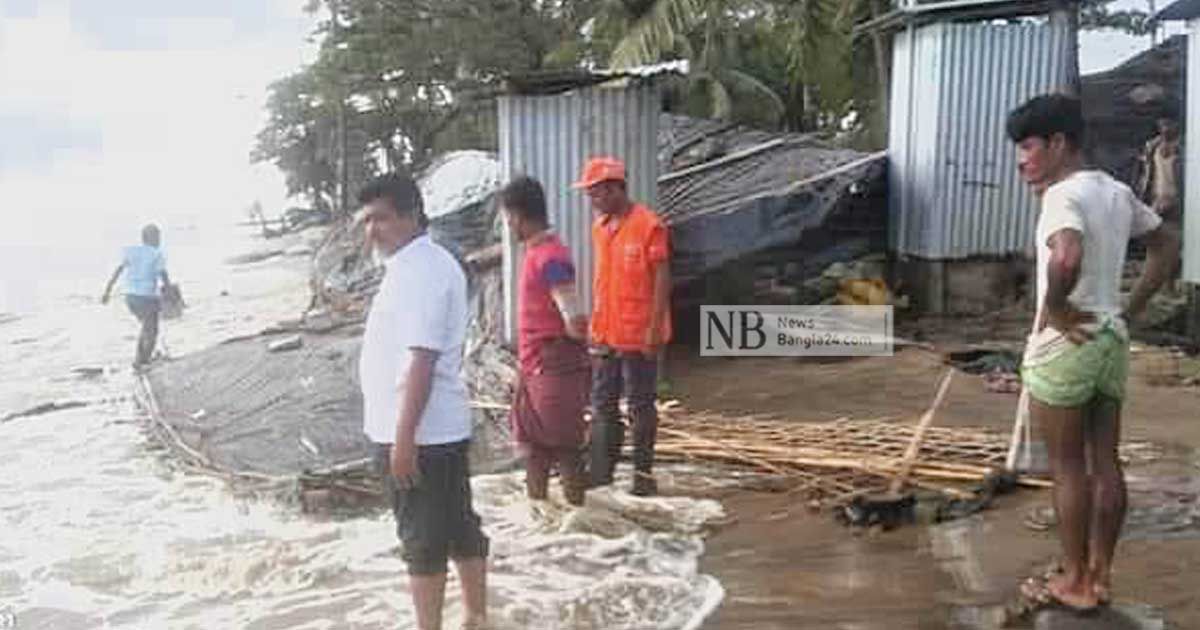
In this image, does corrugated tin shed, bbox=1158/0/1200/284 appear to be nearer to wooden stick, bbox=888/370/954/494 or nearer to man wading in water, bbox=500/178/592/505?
wooden stick, bbox=888/370/954/494

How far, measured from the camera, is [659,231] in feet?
18.7

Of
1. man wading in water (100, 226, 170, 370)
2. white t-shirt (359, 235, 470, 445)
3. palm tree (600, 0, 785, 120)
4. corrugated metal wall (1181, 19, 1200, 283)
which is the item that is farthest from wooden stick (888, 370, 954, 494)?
palm tree (600, 0, 785, 120)

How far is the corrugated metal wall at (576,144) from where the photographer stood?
8484mm

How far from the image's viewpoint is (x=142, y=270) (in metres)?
12.1

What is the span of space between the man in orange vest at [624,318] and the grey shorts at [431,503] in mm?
1922

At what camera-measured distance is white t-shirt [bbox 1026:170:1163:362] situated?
3672 mm

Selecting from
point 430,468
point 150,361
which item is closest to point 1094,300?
point 430,468

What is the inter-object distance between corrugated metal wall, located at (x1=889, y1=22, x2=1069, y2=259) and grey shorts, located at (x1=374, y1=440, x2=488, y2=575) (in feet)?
28.5

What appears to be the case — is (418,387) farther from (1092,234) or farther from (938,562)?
(938,562)

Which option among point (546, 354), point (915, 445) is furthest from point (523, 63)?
point (546, 354)

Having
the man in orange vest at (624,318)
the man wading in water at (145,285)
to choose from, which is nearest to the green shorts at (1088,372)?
the man in orange vest at (624,318)

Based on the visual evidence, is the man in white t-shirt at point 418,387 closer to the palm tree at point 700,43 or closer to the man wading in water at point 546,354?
the man wading in water at point 546,354

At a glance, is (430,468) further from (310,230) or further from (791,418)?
(310,230)

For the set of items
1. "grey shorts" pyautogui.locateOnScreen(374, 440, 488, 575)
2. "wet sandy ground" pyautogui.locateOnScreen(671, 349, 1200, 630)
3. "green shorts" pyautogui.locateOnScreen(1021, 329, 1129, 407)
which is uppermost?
"green shorts" pyautogui.locateOnScreen(1021, 329, 1129, 407)
